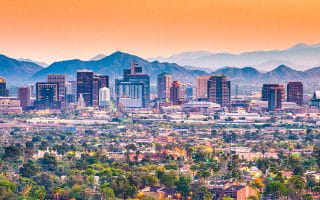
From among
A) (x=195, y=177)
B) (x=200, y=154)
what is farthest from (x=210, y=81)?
(x=195, y=177)

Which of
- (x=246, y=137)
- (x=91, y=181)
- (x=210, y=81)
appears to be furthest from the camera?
(x=210, y=81)

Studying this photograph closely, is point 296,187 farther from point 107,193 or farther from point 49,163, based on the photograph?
point 49,163

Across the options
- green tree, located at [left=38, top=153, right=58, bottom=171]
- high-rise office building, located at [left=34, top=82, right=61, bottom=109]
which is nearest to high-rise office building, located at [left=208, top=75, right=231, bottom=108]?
high-rise office building, located at [left=34, top=82, right=61, bottom=109]

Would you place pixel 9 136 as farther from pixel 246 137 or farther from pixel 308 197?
pixel 308 197

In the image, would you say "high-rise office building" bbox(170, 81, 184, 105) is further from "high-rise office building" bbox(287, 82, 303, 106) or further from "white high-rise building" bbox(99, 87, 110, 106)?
"high-rise office building" bbox(287, 82, 303, 106)

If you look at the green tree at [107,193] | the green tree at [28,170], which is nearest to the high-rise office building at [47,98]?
the green tree at [28,170]
